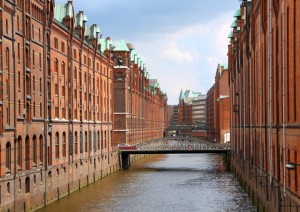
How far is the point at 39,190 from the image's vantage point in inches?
1599

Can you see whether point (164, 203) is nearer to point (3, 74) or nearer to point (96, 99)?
point (3, 74)

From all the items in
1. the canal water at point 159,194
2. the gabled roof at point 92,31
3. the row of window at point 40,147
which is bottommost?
the canal water at point 159,194

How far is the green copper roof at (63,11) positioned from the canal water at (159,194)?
54.5 ft

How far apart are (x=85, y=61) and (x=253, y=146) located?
22121mm

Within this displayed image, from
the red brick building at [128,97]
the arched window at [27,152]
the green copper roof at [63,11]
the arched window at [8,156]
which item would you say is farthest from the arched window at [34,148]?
the red brick building at [128,97]

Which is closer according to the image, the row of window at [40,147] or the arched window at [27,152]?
the row of window at [40,147]

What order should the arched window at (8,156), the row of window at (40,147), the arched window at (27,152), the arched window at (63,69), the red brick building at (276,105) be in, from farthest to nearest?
the arched window at (63,69)
the arched window at (27,152)
the row of window at (40,147)
the arched window at (8,156)
the red brick building at (276,105)

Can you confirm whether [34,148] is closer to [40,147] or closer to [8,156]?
[40,147]

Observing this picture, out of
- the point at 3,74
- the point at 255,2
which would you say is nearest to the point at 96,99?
the point at 255,2

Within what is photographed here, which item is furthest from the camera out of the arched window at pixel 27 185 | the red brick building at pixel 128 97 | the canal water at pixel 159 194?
the red brick building at pixel 128 97

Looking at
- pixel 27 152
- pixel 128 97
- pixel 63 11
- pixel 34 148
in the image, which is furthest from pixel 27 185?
pixel 128 97

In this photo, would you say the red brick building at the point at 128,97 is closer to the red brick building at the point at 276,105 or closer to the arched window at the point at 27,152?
the red brick building at the point at 276,105

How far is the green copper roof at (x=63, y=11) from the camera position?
184 ft

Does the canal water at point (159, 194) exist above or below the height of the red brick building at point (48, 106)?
below
